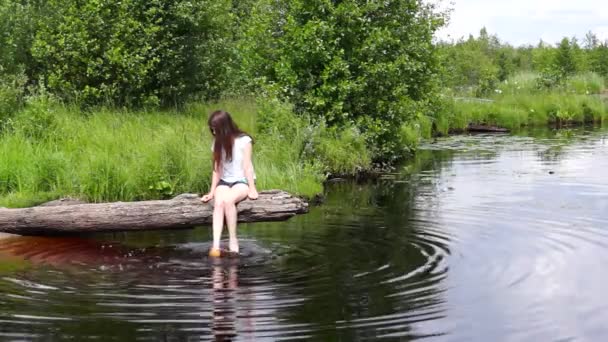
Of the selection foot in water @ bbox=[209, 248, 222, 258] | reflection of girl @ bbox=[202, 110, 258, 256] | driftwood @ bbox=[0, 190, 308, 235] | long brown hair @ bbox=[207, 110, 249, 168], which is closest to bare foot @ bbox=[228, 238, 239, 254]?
reflection of girl @ bbox=[202, 110, 258, 256]

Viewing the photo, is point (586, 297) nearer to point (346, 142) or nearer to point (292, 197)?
point (292, 197)

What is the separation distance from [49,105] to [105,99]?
281 centimetres

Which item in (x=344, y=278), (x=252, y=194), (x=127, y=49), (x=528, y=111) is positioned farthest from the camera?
(x=528, y=111)

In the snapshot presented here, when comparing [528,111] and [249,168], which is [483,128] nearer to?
[528,111]

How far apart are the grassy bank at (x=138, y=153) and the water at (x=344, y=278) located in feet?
4.64

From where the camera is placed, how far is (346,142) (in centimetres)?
1916

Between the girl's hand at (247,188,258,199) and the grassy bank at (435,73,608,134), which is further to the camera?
the grassy bank at (435,73,608,134)

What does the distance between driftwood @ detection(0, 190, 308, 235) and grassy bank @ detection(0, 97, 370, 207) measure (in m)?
1.29

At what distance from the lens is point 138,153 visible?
557 inches

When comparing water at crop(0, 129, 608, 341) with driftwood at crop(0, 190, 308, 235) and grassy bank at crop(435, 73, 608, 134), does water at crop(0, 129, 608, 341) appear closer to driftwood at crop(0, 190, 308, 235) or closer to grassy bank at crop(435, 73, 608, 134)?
driftwood at crop(0, 190, 308, 235)

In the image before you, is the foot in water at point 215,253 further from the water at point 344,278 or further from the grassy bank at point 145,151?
the grassy bank at point 145,151

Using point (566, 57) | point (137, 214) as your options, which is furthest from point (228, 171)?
point (566, 57)

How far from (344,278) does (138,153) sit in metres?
6.29

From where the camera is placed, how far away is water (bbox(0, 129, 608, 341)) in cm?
729
